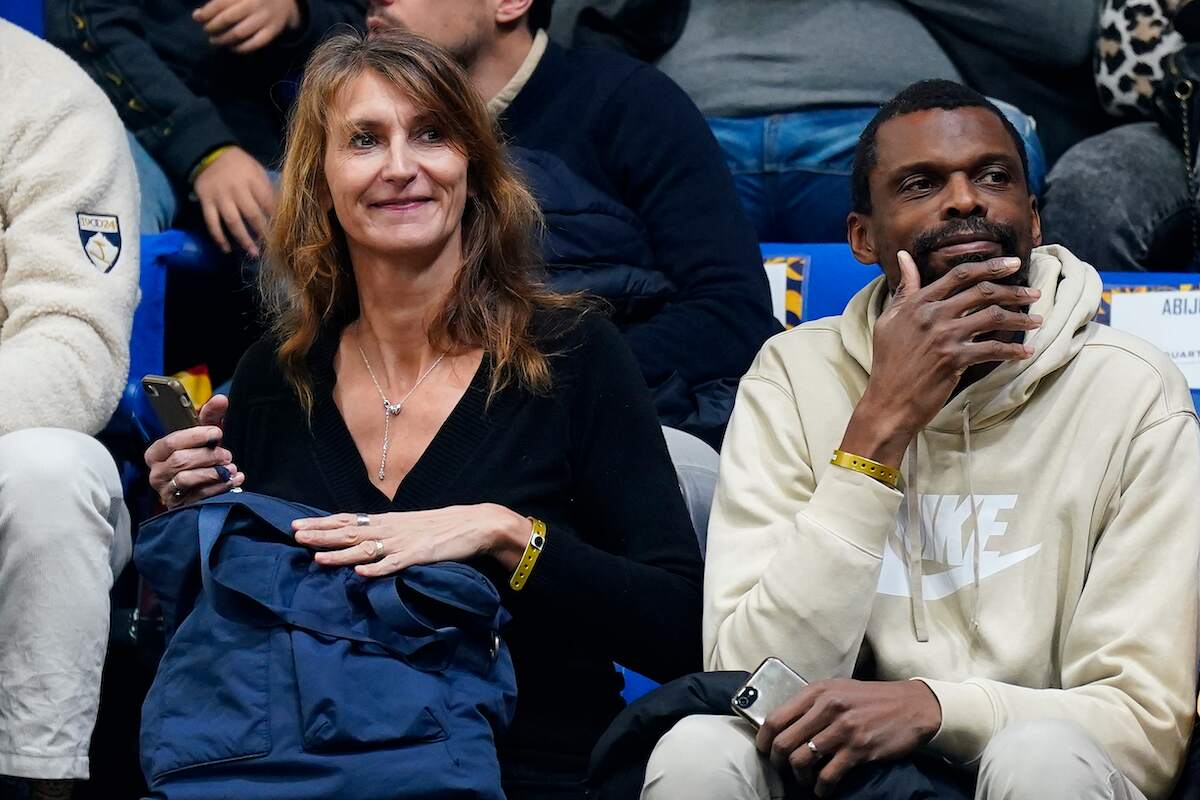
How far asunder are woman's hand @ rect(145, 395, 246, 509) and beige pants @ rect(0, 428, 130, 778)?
25 centimetres

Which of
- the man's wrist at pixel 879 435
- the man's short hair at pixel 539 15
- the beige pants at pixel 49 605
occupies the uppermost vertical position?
the man's short hair at pixel 539 15

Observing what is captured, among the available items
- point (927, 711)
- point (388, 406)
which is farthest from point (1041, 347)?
point (388, 406)

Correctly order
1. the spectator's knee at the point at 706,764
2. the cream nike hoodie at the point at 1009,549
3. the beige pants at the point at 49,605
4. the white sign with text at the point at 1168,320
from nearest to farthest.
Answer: the spectator's knee at the point at 706,764 → the cream nike hoodie at the point at 1009,549 → the beige pants at the point at 49,605 → the white sign with text at the point at 1168,320

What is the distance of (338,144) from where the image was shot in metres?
2.57

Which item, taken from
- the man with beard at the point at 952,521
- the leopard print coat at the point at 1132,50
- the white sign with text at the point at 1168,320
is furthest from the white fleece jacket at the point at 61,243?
the leopard print coat at the point at 1132,50

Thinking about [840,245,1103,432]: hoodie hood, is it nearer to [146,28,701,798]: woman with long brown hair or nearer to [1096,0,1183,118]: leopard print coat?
[146,28,701,798]: woman with long brown hair

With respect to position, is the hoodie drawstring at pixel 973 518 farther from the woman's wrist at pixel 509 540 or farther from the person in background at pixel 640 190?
the person in background at pixel 640 190

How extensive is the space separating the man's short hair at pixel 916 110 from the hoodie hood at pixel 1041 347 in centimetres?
14

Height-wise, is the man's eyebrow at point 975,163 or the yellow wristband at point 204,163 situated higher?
the man's eyebrow at point 975,163

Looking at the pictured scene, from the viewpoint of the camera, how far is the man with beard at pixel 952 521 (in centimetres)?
196

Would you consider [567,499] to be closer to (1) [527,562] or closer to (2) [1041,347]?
(1) [527,562]

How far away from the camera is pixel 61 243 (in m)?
2.93

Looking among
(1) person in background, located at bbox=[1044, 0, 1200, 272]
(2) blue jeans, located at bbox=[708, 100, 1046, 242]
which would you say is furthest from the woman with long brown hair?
(1) person in background, located at bbox=[1044, 0, 1200, 272]

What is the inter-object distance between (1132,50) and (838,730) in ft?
7.52
